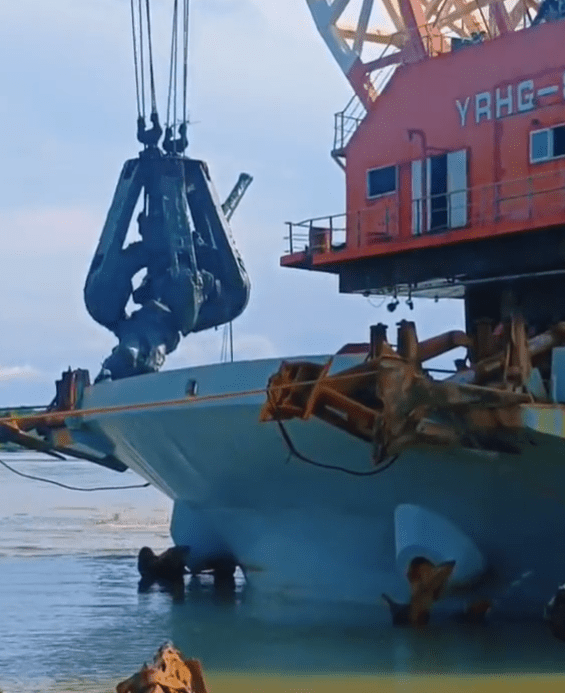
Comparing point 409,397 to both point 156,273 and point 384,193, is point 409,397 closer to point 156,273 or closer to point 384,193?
point 384,193

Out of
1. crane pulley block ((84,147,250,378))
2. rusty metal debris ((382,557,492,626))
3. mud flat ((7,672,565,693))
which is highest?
crane pulley block ((84,147,250,378))

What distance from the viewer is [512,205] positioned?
59.8 feet

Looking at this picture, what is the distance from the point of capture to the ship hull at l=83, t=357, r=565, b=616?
15.1m

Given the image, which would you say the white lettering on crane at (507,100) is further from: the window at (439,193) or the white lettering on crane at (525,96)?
the window at (439,193)

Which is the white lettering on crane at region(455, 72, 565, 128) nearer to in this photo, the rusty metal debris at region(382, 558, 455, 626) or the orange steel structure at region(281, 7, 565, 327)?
the orange steel structure at region(281, 7, 565, 327)

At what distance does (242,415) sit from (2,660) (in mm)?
4090

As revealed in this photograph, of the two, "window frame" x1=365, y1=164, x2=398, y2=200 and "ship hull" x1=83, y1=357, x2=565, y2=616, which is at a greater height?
"window frame" x1=365, y1=164, x2=398, y2=200

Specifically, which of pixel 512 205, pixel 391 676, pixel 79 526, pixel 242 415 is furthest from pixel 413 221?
pixel 79 526

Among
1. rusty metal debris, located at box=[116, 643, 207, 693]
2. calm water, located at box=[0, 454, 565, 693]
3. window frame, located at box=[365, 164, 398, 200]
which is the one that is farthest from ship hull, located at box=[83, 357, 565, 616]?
window frame, located at box=[365, 164, 398, 200]

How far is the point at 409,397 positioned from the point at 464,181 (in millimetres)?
6310

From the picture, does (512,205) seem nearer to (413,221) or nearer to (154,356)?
(413,221)

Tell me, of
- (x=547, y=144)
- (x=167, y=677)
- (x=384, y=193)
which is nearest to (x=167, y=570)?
(x=384, y=193)

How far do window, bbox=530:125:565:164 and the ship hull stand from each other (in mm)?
4720

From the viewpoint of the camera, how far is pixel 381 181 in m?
20.3
